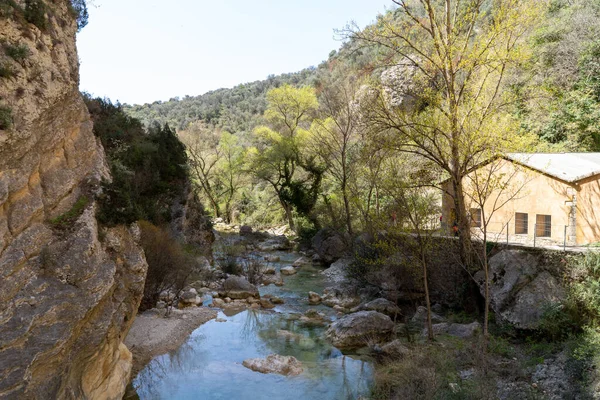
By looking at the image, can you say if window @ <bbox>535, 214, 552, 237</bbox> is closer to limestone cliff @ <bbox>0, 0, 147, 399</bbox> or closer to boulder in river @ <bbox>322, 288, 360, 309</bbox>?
boulder in river @ <bbox>322, 288, 360, 309</bbox>

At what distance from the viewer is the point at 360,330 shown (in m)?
13.4

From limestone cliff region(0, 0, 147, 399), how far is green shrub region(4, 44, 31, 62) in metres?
0.01

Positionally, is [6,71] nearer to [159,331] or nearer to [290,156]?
[159,331]

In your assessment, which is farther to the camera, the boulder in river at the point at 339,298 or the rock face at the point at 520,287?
the boulder in river at the point at 339,298

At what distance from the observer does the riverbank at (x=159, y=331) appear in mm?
12398

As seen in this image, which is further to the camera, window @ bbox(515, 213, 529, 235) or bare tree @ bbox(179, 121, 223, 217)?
bare tree @ bbox(179, 121, 223, 217)

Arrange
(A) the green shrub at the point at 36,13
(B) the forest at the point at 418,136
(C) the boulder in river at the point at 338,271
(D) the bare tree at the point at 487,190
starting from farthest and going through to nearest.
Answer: (C) the boulder in river at the point at 338,271
(B) the forest at the point at 418,136
(D) the bare tree at the point at 487,190
(A) the green shrub at the point at 36,13

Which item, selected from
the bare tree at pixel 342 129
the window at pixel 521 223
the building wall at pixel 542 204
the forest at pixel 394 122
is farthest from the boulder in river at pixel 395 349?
the bare tree at pixel 342 129

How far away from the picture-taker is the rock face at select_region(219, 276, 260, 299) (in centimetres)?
1881

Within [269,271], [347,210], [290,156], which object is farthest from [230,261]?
[290,156]

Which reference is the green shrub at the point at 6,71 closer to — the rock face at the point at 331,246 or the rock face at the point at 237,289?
the rock face at the point at 237,289

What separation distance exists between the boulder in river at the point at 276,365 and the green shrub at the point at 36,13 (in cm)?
963

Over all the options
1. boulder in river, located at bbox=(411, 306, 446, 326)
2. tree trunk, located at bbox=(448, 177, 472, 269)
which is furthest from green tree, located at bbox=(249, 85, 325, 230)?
tree trunk, located at bbox=(448, 177, 472, 269)

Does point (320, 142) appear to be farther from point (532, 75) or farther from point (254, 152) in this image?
point (532, 75)
